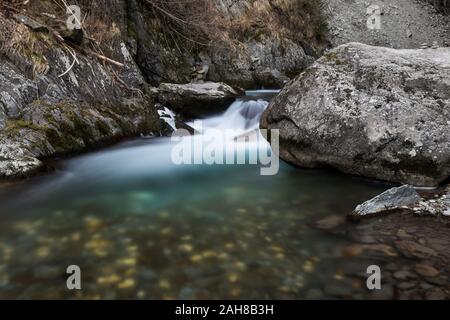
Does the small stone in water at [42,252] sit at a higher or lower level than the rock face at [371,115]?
lower

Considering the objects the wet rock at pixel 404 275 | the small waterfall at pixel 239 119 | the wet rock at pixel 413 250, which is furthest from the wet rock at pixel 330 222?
the small waterfall at pixel 239 119

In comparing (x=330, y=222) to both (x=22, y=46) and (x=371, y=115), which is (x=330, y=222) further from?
(x=22, y=46)

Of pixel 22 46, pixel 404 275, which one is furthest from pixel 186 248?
pixel 22 46

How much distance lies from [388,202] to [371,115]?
1.46 meters

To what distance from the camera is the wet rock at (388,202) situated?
3.95 meters

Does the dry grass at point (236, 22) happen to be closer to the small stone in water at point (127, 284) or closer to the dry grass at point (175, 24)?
the dry grass at point (175, 24)

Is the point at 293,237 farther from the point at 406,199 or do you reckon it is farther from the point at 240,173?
the point at 240,173

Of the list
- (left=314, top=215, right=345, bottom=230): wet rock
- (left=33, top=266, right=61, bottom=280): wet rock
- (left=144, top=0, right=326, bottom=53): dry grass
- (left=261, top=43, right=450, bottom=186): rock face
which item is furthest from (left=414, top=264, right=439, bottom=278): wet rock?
(left=144, top=0, right=326, bottom=53): dry grass

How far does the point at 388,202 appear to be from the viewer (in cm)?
401

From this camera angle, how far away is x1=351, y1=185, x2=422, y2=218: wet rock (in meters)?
3.95

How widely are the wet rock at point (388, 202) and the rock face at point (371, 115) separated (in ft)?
2.37

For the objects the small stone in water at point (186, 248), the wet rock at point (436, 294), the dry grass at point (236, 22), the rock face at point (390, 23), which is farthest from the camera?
the rock face at point (390, 23)

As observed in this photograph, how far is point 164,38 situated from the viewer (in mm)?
10172

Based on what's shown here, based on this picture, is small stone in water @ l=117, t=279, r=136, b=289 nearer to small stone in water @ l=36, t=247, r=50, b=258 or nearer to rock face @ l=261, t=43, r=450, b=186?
small stone in water @ l=36, t=247, r=50, b=258
